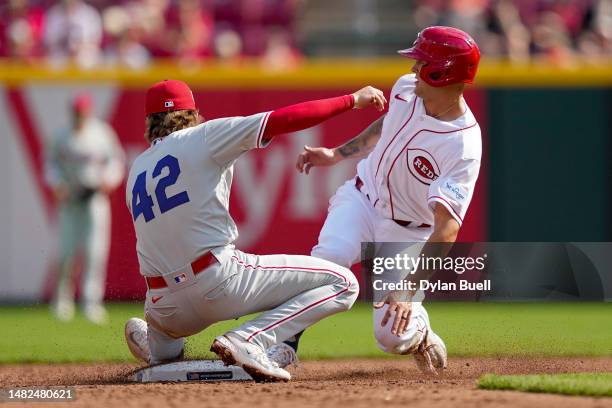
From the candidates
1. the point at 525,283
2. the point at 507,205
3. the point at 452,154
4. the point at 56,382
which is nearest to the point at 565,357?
the point at 525,283

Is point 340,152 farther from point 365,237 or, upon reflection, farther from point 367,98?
point 367,98

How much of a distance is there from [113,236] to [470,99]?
421cm

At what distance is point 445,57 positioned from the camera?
656cm

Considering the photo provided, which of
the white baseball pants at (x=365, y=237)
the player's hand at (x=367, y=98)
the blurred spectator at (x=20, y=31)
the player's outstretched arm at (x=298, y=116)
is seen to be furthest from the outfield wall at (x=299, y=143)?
the player's outstretched arm at (x=298, y=116)

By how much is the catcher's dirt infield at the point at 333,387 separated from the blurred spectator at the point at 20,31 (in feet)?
18.8

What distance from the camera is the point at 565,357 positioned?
797 centimetres

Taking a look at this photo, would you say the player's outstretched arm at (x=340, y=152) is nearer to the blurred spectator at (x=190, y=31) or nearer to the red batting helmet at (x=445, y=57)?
the red batting helmet at (x=445, y=57)

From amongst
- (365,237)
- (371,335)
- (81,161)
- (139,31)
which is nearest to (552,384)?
(365,237)

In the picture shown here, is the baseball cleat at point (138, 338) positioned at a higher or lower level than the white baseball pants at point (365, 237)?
lower

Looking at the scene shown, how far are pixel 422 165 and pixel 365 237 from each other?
65cm

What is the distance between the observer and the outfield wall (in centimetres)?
1250

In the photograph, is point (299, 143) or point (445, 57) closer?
point (445, 57)

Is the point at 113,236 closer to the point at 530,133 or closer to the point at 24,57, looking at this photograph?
the point at 24,57

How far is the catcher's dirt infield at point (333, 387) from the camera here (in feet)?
17.7
